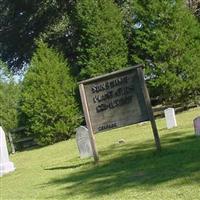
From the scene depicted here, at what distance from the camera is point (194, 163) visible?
10.0 m

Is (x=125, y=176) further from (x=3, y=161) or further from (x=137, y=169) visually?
(x=3, y=161)

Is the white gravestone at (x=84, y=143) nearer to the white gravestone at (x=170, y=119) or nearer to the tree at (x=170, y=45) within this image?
the white gravestone at (x=170, y=119)

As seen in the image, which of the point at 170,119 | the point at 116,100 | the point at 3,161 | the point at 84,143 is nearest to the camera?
the point at 116,100

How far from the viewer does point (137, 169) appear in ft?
35.0

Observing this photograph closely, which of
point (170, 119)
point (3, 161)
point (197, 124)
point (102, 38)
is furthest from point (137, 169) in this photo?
point (102, 38)

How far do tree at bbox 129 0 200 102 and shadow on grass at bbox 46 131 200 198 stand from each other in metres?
12.8

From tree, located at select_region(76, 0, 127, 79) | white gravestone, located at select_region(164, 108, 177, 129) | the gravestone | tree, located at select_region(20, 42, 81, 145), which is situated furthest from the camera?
tree, located at select_region(76, 0, 127, 79)

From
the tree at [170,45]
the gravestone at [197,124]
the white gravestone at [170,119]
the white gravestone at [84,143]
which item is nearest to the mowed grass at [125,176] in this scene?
the gravestone at [197,124]

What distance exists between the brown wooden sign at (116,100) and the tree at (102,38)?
591 inches

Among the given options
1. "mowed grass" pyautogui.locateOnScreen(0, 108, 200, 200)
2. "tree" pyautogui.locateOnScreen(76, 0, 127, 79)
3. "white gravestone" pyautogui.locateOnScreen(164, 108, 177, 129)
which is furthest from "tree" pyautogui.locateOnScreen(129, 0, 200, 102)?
"mowed grass" pyautogui.locateOnScreen(0, 108, 200, 200)

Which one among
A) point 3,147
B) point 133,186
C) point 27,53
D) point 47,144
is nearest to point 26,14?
point 27,53

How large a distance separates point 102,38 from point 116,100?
15754mm

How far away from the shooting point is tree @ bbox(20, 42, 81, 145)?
2667 cm

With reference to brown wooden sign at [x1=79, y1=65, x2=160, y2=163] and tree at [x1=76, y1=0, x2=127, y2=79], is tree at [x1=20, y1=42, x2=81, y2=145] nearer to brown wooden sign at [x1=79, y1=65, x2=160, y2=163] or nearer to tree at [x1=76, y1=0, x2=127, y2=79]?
tree at [x1=76, y1=0, x2=127, y2=79]
